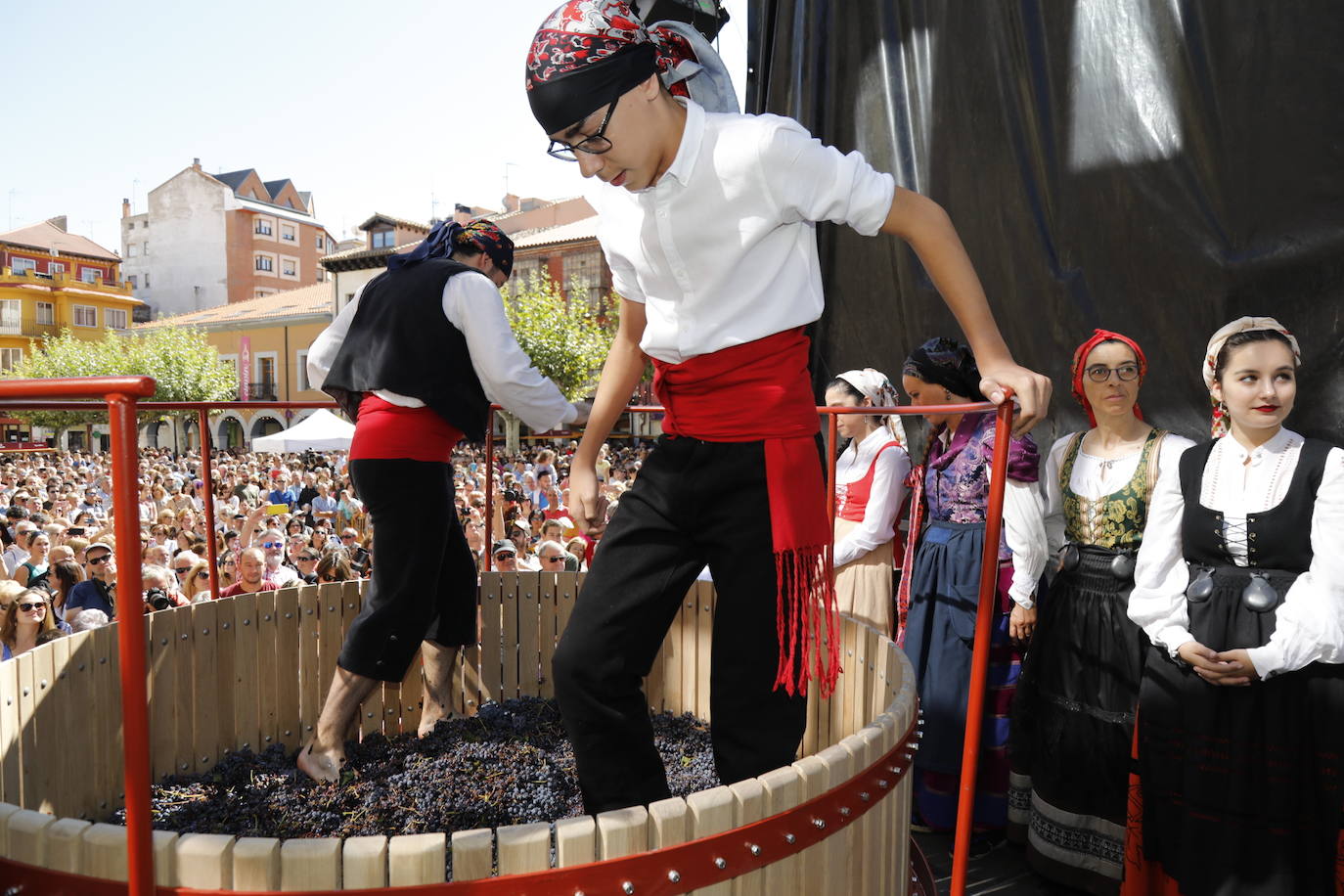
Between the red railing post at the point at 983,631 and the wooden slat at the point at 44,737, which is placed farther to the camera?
the wooden slat at the point at 44,737

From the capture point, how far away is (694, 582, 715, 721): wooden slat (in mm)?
3752

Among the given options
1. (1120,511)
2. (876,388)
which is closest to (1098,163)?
(876,388)

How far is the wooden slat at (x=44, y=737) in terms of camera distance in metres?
2.53

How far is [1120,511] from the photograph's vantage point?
3205mm

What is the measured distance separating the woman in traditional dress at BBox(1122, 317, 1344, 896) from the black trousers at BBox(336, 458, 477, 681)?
7.19 feet

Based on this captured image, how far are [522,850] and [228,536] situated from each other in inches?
407

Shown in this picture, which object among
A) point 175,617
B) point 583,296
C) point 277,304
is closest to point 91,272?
point 277,304

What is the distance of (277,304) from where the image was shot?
49.6 meters

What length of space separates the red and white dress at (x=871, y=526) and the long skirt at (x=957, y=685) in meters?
0.47

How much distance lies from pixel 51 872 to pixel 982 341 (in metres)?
1.71

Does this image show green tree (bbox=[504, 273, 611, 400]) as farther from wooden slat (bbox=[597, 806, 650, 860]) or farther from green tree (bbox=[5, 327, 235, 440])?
wooden slat (bbox=[597, 806, 650, 860])

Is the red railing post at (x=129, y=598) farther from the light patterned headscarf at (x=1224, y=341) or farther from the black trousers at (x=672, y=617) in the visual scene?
the light patterned headscarf at (x=1224, y=341)

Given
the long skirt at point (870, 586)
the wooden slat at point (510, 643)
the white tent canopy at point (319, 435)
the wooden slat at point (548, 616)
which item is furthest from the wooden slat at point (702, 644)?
the white tent canopy at point (319, 435)

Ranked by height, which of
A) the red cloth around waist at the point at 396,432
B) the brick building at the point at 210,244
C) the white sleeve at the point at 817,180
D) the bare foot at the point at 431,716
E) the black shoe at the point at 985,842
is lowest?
the black shoe at the point at 985,842
